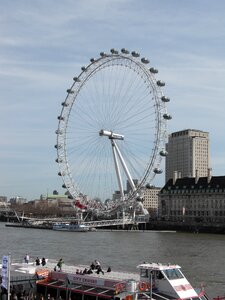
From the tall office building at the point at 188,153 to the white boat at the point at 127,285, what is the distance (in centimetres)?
14615

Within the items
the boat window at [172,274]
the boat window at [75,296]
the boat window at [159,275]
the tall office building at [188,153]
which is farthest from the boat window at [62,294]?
the tall office building at [188,153]

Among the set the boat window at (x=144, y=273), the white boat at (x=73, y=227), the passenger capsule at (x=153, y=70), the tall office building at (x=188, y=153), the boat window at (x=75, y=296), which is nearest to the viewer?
the boat window at (x=144, y=273)

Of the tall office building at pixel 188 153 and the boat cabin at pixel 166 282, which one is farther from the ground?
the tall office building at pixel 188 153

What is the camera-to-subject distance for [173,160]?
577ft

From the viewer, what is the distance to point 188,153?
Answer: 16888 centimetres

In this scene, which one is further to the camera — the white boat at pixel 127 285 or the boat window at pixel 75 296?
the boat window at pixel 75 296

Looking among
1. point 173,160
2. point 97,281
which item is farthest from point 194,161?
point 97,281

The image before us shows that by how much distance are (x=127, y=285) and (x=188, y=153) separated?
15254 cm

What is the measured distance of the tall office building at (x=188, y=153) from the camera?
6634 inches

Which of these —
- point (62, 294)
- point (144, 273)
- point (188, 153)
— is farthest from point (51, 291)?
point (188, 153)

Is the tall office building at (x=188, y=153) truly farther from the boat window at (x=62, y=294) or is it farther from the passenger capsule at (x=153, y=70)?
the boat window at (x=62, y=294)

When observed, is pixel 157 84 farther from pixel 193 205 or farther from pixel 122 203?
pixel 193 205

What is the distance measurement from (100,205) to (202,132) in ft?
346

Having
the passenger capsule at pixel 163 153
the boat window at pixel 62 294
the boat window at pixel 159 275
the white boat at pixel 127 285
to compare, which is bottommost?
the boat window at pixel 62 294
